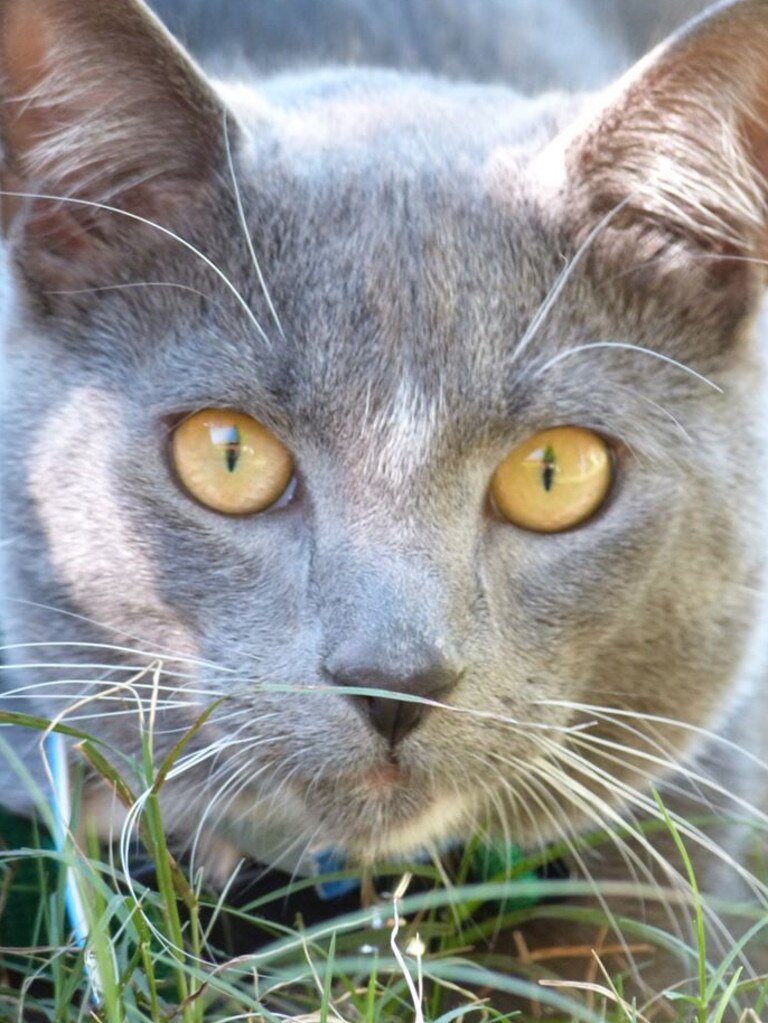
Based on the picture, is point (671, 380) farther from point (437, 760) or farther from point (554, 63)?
point (554, 63)

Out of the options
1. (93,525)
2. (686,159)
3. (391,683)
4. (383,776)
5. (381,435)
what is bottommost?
(383,776)

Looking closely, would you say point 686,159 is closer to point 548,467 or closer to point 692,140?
point 692,140

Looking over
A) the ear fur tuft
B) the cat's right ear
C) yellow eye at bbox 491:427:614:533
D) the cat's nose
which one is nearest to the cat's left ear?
the ear fur tuft

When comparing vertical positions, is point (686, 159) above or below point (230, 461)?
above

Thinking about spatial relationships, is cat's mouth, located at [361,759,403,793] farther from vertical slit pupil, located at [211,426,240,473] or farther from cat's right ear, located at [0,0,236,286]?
cat's right ear, located at [0,0,236,286]

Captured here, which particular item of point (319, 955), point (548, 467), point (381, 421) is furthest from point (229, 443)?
point (319, 955)

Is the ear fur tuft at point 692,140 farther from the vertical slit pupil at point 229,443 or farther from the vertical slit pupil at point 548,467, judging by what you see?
the vertical slit pupil at point 229,443

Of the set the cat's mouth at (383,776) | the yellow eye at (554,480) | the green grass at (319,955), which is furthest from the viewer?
the yellow eye at (554,480)

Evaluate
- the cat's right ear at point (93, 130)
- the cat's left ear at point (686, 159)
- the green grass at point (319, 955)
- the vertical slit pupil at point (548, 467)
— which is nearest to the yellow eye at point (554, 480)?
the vertical slit pupil at point (548, 467)
